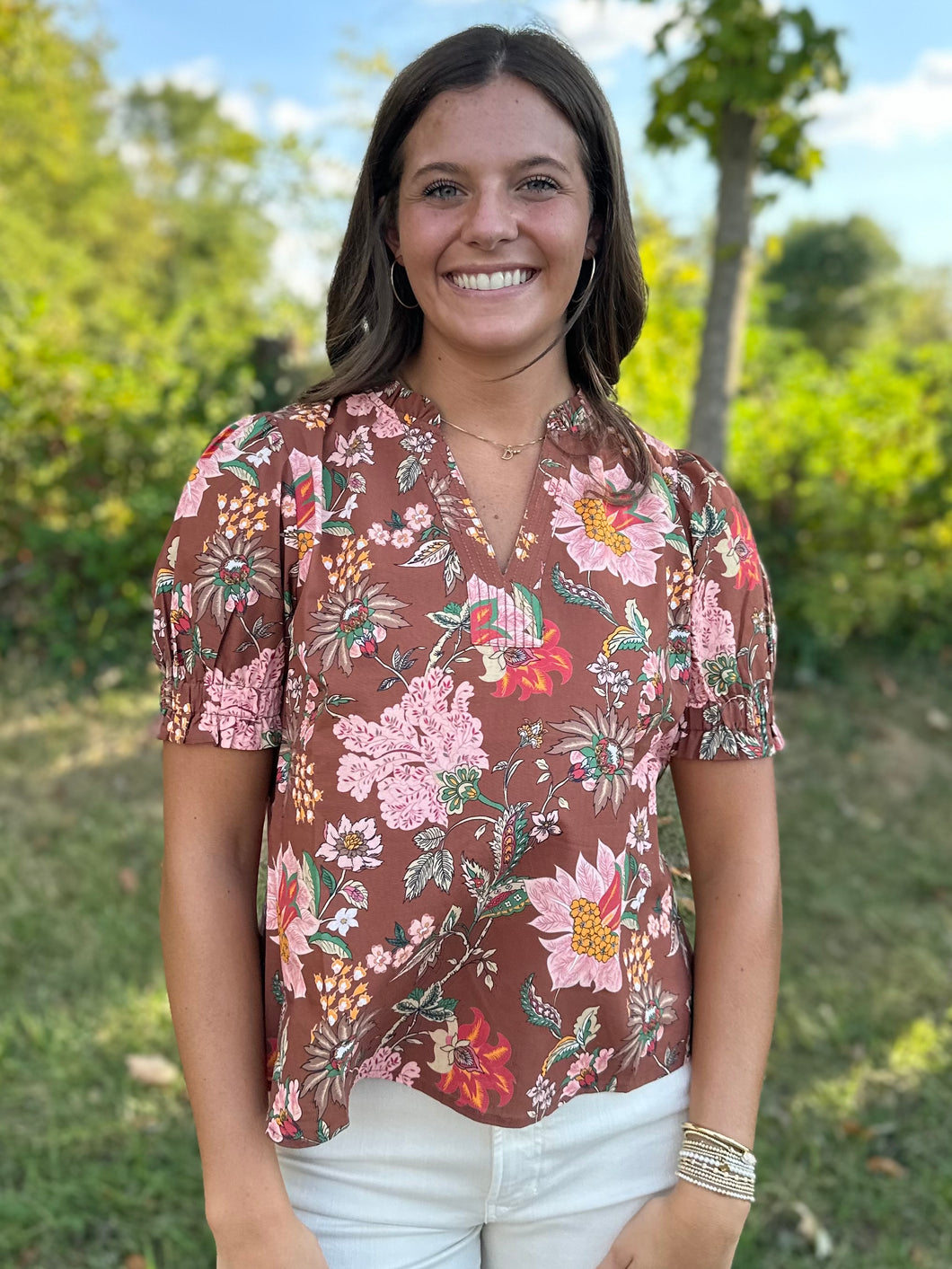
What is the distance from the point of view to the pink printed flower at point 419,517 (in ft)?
4.69

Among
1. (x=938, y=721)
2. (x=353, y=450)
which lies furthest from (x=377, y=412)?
(x=938, y=721)

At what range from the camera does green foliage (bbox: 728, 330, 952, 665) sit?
5730mm

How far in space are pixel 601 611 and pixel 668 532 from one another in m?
0.18

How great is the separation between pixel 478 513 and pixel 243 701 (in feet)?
1.30

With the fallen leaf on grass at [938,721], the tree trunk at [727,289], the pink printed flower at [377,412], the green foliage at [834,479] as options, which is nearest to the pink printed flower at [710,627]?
the pink printed flower at [377,412]

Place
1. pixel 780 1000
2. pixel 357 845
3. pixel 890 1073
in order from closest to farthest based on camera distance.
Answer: pixel 357 845 < pixel 890 1073 < pixel 780 1000

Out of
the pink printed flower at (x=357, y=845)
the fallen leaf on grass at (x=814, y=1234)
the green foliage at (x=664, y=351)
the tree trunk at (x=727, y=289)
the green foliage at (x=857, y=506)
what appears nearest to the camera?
the pink printed flower at (x=357, y=845)

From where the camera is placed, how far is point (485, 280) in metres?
1.50

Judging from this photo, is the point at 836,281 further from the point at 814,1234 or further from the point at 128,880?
the point at 814,1234

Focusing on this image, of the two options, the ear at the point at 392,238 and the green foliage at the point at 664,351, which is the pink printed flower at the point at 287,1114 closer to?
the ear at the point at 392,238

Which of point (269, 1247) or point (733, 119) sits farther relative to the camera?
point (733, 119)

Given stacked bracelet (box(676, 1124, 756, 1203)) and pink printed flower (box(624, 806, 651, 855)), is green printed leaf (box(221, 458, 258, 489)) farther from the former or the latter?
stacked bracelet (box(676, 1124, 756, 1203))

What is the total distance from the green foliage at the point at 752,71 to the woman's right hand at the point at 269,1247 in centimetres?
351

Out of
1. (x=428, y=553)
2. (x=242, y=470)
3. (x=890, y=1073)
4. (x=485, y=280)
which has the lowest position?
(x=890, y=1073)
